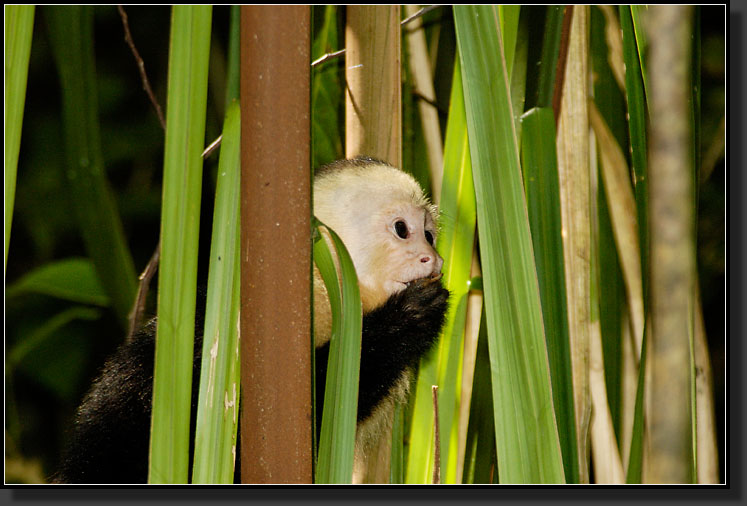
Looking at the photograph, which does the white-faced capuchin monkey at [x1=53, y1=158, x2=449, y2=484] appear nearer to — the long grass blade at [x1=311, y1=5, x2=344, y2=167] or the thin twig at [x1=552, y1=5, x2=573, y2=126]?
the long grass blade at [x1=311, y1=5, x2=344, y2=167]

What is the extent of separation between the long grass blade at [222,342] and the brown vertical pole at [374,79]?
41cm

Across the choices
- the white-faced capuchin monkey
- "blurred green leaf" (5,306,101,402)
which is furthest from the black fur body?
"blurred green leaf" (5,306,101,402)

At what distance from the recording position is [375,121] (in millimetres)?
946

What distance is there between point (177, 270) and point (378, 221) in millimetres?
574

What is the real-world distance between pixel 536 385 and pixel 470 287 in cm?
40

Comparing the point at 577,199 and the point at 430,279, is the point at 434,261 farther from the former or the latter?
the point at 577,199

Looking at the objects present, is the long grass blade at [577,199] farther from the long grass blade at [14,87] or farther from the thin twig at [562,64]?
the long grass blade at [14,87]

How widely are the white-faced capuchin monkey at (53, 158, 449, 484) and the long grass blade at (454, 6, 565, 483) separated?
37 centimetres

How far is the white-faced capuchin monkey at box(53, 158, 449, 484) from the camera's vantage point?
3.07 feet

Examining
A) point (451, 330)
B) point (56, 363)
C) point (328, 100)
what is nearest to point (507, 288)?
point (451, 330)

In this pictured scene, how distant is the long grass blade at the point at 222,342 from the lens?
50 centimetres

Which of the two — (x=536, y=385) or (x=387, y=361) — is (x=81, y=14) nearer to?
(x=387, y=361)

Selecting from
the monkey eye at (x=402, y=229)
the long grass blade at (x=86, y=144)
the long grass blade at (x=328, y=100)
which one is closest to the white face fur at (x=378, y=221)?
the monkey eye at (x=402, y=229)

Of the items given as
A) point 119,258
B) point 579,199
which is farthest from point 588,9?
point 119,258
